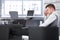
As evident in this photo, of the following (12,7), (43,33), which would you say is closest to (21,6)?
(12,7)

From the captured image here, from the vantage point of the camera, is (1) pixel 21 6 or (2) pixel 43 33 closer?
(2) pixel 43 33

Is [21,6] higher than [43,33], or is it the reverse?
[21,6]

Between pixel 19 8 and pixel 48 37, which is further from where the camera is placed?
pixel 19 8

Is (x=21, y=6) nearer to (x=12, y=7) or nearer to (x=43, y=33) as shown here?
(x=12, y=7)

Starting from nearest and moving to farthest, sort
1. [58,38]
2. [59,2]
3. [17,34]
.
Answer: [58,38], [17,34], [59,2]

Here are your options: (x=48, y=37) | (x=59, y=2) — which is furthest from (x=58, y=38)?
(x=59, y=2)

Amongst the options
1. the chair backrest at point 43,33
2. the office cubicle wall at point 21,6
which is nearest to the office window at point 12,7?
the office cubicle wall at point 21,6

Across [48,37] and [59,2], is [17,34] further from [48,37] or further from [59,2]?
[59,2]

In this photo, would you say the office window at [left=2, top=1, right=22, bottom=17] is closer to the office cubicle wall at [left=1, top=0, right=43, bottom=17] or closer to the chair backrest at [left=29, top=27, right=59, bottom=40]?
the office cubicle wall at [left=1, top=0, right=43, bottom=17]

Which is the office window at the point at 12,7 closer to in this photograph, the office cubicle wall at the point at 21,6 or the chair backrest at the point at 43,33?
the office cubicle wall at the point at 21,6

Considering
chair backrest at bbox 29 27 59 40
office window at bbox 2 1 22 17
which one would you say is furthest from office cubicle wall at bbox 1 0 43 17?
chair backrest at bbox 29 27 59 40

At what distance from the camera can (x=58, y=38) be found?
1.73 metres

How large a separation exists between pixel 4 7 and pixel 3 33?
5033 millimetres

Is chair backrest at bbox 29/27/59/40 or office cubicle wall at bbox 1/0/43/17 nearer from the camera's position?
chair backrest at bbox 29/27/59/40
